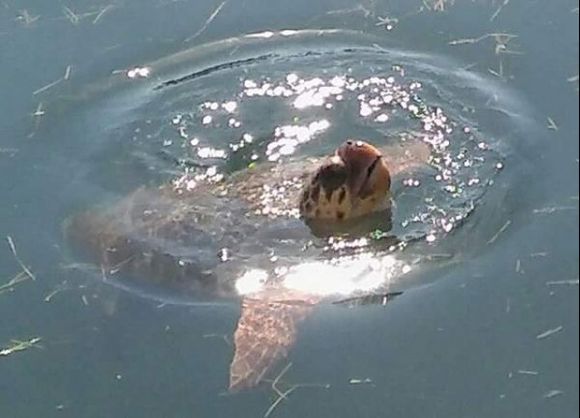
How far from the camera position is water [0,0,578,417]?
374 centimetres

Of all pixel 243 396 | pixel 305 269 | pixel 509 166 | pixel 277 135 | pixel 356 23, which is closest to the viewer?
pixel 243 396

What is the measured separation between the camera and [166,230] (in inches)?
179

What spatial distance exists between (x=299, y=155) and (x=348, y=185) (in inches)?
25.1

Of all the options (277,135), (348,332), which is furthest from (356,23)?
(348,332)

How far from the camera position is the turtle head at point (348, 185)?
4137mm

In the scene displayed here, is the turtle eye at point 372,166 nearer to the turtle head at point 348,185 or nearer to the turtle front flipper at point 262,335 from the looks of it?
the turtle head at point 348,185

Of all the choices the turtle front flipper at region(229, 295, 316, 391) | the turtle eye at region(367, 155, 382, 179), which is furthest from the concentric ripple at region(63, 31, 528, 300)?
the turtle eye at region(367, 155, 382, 179)

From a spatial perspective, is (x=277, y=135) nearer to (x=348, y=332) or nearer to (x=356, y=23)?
(x=356, y=23)

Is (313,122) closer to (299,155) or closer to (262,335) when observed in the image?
(299,155)

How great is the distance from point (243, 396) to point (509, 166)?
4.78ft

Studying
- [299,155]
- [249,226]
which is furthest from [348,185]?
[299,155]

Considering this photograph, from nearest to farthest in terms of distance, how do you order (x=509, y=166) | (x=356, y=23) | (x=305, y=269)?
(x=305, y=269) → (x=509, y=166) → (x=356, y=23)

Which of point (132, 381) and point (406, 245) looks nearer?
point (132, 381)

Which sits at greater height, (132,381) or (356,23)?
(356,23)
